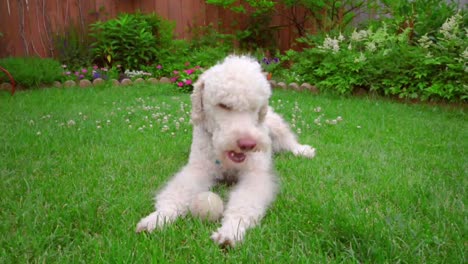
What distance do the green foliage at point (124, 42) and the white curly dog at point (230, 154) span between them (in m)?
5.71

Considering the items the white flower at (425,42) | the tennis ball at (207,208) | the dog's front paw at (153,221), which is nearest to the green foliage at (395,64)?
the white flower at (425,42)

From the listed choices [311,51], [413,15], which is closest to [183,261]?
[311,51]

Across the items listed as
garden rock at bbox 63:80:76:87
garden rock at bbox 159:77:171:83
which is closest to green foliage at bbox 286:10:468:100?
garden rock at bbox 159:77:171:83

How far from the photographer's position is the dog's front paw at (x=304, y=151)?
3.07m

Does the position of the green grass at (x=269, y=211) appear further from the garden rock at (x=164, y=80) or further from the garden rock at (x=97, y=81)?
the garden rock at (x=164, y=80)

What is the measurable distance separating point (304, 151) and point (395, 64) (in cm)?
332

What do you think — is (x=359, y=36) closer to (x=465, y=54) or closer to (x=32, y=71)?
(x=465, y=54)

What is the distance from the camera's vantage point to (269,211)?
194 cm

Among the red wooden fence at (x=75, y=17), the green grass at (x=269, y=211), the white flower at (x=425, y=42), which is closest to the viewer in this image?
the green grass at (x=269, y=211)

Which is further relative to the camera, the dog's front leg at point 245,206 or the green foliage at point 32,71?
the green foliage at point 32,71

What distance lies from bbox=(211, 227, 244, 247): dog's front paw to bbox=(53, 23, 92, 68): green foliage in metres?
6.78

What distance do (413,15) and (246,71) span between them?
537cm

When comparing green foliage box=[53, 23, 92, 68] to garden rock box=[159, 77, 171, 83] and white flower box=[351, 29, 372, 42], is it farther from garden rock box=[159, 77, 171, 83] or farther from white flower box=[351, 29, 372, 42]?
white flower box=[351, 29, 372, 42]

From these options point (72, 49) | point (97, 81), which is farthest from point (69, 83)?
point (72, 49)
